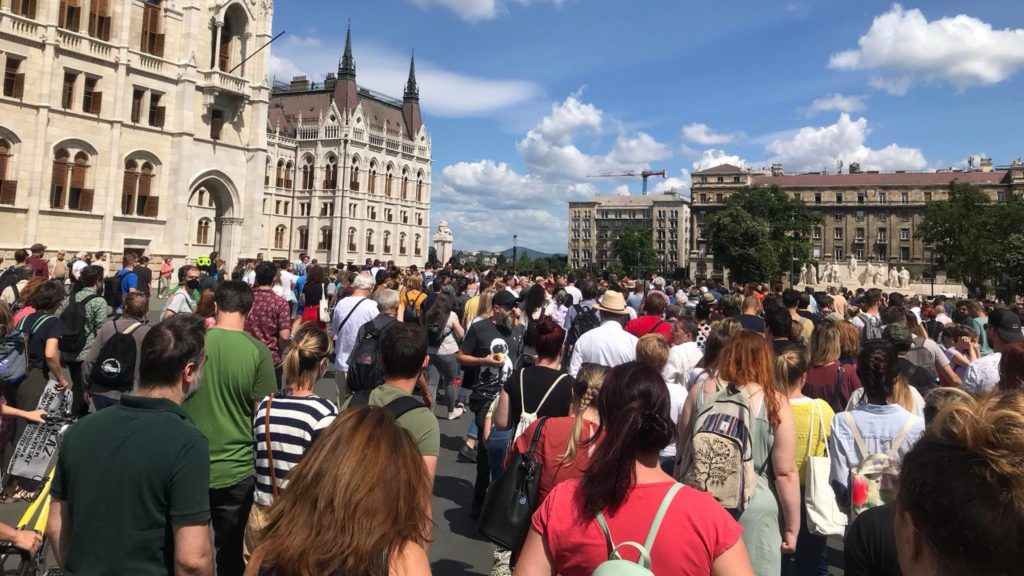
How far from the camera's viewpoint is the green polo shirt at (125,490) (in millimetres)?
2629

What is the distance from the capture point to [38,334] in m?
6.25

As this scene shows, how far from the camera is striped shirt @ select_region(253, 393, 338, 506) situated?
3.46 meters

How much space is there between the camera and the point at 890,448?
3.84 metres

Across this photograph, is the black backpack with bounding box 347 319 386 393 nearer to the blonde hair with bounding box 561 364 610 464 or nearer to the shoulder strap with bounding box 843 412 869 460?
the blonde hair with bounding box 561 364 610 464

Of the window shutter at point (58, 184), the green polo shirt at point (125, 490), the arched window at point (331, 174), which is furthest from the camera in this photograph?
the arched window at point (331, 174)

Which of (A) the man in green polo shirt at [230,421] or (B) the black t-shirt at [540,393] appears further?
(B) the black t-shirt at [540,393]

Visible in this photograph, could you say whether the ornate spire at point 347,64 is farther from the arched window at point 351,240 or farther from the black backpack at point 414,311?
the black backpack at point 414,311

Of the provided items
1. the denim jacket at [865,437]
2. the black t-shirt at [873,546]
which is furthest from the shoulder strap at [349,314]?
the black t-shirt at [873,546]

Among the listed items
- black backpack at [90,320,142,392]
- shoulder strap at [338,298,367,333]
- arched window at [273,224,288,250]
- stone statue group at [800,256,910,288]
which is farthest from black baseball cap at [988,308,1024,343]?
arched window at [273,224,288,250]

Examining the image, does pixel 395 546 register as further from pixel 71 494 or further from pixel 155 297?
pixel 155 297

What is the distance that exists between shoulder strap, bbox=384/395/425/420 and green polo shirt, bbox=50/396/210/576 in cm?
101

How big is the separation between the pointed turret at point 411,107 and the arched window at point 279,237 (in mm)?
24631

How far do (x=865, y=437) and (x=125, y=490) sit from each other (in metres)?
3.95

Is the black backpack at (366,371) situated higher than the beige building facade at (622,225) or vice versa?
the beige building facade at (622,225)
